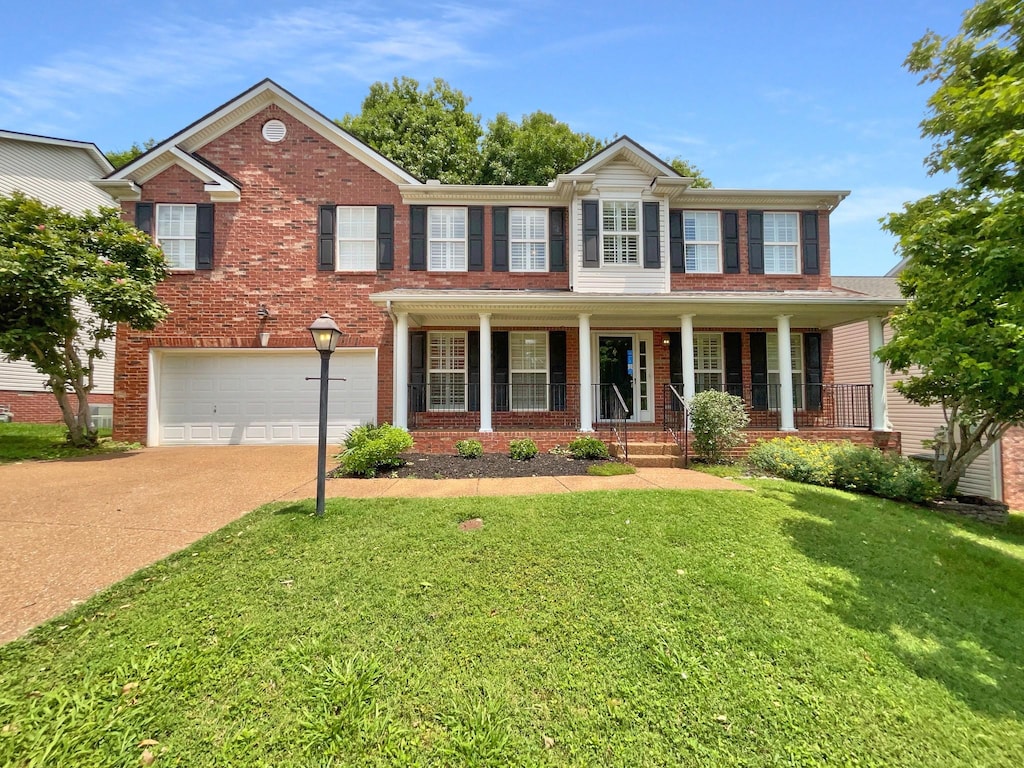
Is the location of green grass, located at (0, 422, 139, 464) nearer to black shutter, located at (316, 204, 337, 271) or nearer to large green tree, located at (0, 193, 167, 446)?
large green tree, located at (0, 193, 167, 446)

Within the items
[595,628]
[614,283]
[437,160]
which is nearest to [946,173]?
[614,283]

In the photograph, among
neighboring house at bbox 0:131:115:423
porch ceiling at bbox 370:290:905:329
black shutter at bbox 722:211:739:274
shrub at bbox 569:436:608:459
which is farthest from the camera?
neighboring house at bbox 0:131:115:423

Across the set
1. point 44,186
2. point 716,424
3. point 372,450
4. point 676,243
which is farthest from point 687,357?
point 44,186

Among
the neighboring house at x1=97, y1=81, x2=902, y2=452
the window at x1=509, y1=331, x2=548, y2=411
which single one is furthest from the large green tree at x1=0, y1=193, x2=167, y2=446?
the window at x1=509, y1=331, x2=548, y2=411

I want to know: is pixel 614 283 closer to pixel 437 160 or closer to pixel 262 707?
pixel 262 707

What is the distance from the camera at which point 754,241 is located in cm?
1181

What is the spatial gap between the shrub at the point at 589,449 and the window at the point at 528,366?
2837mm

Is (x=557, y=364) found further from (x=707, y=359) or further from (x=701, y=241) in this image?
(x=701, y=241)

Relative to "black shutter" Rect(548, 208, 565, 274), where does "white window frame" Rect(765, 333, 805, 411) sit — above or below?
below

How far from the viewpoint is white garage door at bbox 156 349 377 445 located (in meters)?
10.7

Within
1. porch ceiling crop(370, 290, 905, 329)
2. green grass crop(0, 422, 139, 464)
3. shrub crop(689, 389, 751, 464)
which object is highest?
porch ceiling crop(370, 290, 905, 329)

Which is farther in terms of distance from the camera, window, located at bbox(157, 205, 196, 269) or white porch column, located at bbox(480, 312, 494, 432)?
window, located at bbox(157, 205, 196, 269)

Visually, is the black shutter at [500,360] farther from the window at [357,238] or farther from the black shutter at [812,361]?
the black shutter at [812,361]

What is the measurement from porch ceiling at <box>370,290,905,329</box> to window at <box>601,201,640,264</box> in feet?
4.95
